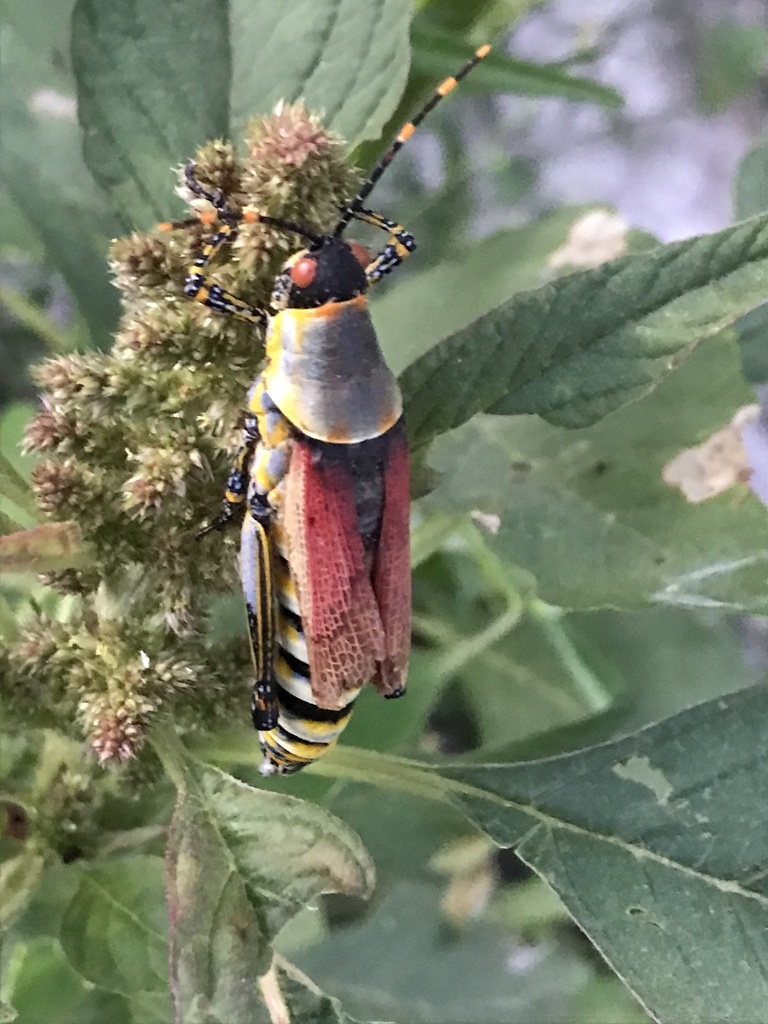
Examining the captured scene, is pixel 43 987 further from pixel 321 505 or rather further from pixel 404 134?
pixel 404 134

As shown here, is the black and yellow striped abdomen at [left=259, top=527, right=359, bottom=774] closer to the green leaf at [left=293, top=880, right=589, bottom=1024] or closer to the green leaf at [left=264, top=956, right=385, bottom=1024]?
the green leaf at [left=264, top=956, right=385, bottom=1024]

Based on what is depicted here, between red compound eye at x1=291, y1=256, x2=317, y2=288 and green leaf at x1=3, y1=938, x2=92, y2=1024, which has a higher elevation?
red compound eye at x1=291, y1=256, x2=317, y2=288

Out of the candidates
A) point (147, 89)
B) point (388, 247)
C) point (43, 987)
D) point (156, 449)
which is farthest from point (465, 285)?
point (43, 987)

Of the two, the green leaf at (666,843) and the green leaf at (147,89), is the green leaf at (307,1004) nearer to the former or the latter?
the green leaf at (666,843)

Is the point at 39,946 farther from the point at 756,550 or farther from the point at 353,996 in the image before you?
the point at 756,550

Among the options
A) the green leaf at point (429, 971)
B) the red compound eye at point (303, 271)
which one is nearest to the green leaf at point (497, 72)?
the red compound eye at point (303, 271)

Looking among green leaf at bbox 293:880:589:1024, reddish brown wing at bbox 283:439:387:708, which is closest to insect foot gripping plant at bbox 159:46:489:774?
reddish brown wing at bbox 283:439:387:708
